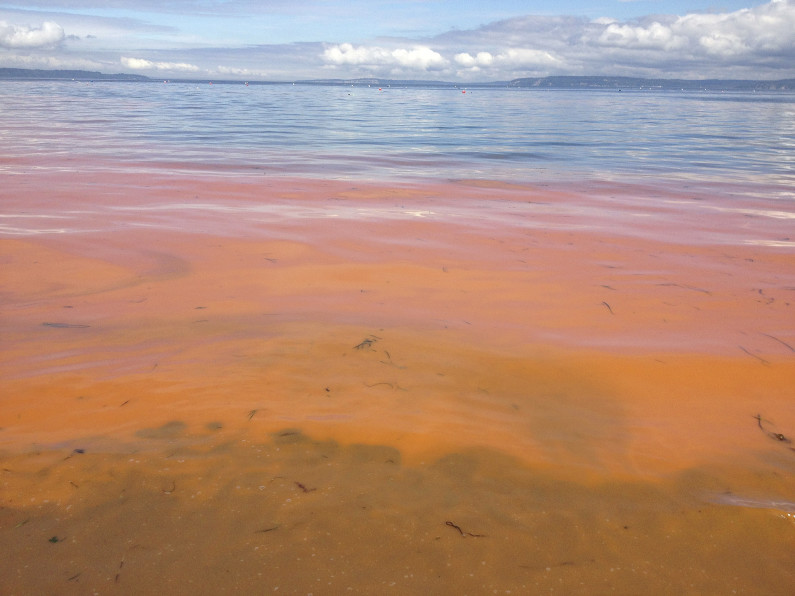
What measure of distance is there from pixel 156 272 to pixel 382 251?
1839 mm

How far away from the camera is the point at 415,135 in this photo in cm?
1856

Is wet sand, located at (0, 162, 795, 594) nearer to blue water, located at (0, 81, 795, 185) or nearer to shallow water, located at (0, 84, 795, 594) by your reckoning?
shallow water, located at (0, 84, 795, 594)

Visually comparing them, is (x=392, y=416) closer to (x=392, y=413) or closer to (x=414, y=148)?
(x=392, y=413)

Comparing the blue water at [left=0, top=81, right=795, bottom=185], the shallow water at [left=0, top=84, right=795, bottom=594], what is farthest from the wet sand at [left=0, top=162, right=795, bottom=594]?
the blue water at [left=0, top=81, right=795, bottom=185]

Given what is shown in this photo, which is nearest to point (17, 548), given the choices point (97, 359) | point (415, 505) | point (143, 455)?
point (143, 455)

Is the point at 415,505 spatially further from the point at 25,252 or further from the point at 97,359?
the point at 25,252

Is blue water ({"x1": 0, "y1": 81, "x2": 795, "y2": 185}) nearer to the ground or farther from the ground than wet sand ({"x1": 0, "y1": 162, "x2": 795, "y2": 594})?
farther from the ground

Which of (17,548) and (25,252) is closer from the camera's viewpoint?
(17,548)

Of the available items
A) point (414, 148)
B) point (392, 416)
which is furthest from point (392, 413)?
point (414, 148)

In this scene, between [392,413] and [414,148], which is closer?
[392,413]

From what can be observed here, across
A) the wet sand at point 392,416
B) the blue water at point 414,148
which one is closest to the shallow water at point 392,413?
the wet sand at point 392,416

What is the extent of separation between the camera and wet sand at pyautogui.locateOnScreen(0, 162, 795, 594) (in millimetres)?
→ 1696

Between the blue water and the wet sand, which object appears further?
the blue water

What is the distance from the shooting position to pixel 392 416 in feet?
8.07
